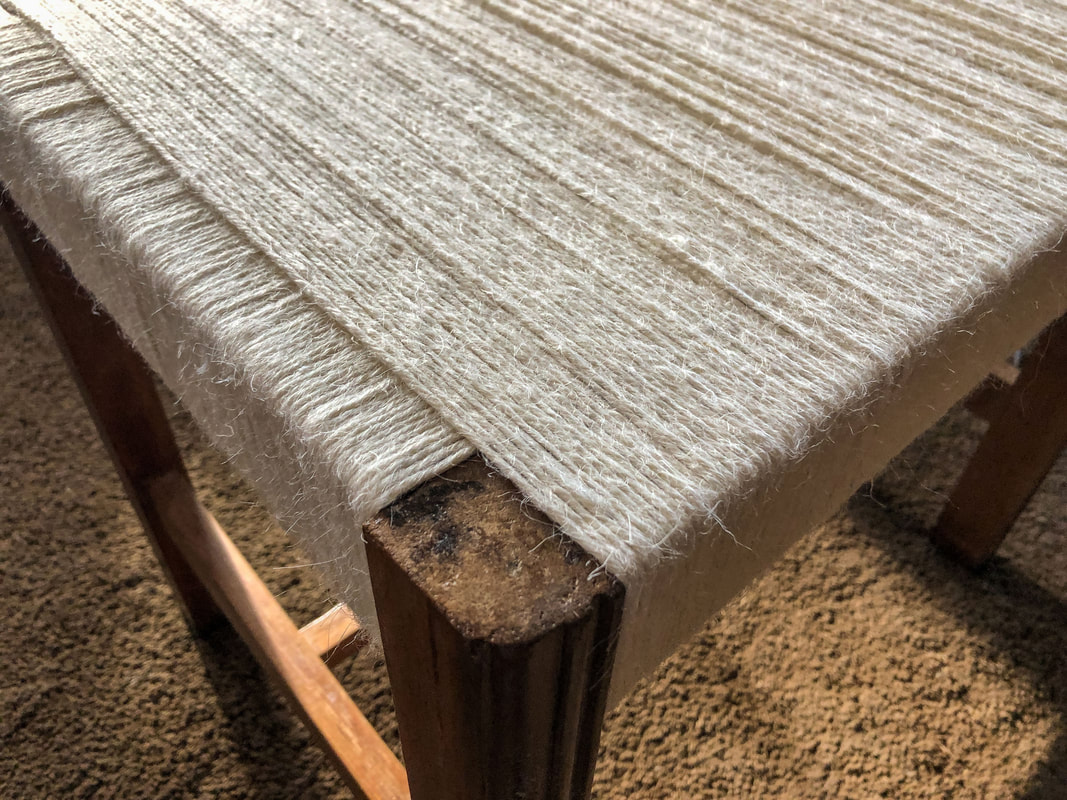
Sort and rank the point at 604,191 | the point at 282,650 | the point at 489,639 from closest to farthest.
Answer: the point at 489,639
the point at 604,191
the point at 282,650

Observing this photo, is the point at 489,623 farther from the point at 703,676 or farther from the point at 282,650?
the point at 703,676

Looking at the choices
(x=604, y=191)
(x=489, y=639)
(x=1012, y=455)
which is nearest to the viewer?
(x=489, y=639)

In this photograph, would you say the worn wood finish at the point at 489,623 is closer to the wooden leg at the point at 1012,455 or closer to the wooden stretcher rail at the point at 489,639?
the wooden stretcher rail at the point at 489,639

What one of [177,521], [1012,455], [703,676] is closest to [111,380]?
[177,521]

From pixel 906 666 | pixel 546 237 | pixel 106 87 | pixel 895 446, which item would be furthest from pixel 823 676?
pixel 106 87

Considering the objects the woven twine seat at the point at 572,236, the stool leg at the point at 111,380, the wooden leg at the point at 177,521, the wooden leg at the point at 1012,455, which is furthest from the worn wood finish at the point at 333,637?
the wooden leg at the point at 1012,455

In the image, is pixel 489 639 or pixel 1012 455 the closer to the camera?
pixel 489 639

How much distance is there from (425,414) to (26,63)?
0.28 metres

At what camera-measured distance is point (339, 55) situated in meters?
0.38

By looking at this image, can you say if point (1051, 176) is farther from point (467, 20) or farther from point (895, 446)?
point (467, 20)

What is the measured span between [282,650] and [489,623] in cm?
44

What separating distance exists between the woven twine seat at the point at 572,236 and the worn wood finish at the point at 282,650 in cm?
28

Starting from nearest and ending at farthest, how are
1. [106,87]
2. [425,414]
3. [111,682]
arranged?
[425,414]
[106,87]
[111,682]

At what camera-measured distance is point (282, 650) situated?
59 centimetres
